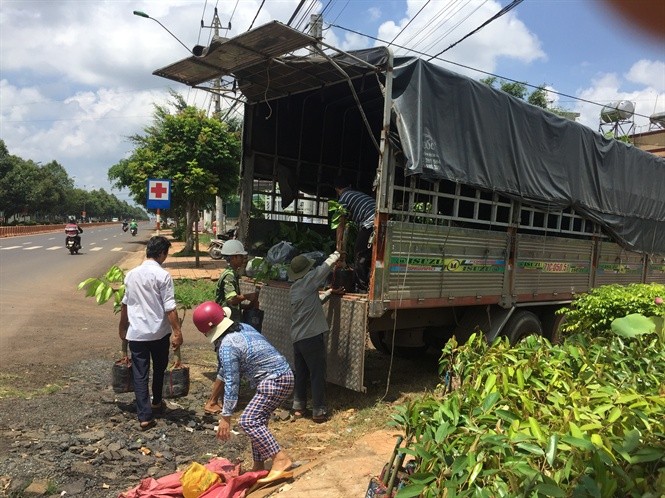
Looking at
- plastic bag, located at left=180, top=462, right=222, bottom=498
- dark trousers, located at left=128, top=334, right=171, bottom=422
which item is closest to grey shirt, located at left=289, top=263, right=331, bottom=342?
dark trousers, located at left=128, top=334, right=171, bottom=422

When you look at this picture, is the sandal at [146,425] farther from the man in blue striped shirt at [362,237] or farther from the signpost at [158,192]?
the signpost at [158,192]

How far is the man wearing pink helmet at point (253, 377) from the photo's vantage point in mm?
3393

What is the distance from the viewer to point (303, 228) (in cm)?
689

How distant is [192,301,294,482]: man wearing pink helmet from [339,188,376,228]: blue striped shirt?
1740 mm

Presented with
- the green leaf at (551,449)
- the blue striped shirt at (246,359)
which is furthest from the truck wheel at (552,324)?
the green leaf at (551,449)

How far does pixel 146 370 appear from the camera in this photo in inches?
171

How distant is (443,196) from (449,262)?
0.62 m

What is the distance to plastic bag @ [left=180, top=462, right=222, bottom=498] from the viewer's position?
306cm

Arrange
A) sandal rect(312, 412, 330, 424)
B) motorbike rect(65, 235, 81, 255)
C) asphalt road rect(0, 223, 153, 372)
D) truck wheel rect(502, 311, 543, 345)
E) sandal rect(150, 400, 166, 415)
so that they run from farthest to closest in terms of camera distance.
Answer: motorbike rect(65, 235, 81, 255)
asphalt road rect(0, 223, 153, 372)
truck wheel rect(502, 311, 543, 345)
sandal rect(312, 412, 330, 424)
sandal rect(150, 400, 166, 415)

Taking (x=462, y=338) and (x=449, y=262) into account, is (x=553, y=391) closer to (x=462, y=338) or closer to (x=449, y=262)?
(x=449, y=262)

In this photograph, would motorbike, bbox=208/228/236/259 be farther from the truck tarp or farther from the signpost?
the truck tarp

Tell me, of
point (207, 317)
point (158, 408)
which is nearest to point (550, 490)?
point (207, 317)

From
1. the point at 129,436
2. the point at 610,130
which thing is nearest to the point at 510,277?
the point at 129,436

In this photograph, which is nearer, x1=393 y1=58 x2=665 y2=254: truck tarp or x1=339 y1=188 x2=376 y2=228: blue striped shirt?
x1=393 y1=58 x2=665 y2=254: truck tarp
